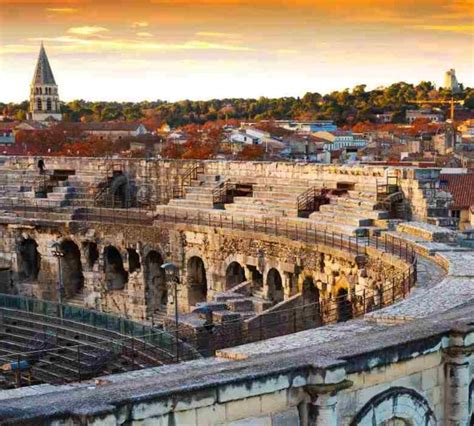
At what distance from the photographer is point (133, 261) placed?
3412 centimetres

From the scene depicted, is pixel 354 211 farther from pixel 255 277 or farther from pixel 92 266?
pixel 92 266

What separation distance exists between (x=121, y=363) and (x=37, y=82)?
109835 millimetres

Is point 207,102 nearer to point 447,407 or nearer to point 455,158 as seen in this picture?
point 455,158

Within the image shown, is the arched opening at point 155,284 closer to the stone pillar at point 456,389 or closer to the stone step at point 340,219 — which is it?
the stone step at point 340,219

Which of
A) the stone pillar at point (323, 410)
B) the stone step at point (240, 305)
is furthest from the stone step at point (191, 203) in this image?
the stone pillar at point (323, 410)

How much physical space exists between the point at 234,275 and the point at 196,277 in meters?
2.30

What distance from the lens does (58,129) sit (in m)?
91.2

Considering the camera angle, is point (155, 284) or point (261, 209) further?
point (155, 284)

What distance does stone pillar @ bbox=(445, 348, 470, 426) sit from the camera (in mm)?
12414

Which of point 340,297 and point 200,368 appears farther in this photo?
point 340,297

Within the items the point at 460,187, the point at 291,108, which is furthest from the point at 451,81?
the point at 460,187

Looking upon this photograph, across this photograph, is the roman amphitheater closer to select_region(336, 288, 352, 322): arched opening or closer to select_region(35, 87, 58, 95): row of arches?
select_region(336, 288, 352, 322): arched opening

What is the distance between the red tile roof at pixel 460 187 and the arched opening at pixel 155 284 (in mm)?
15836

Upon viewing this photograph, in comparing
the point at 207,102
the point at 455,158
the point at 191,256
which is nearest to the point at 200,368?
the point at 191,256
